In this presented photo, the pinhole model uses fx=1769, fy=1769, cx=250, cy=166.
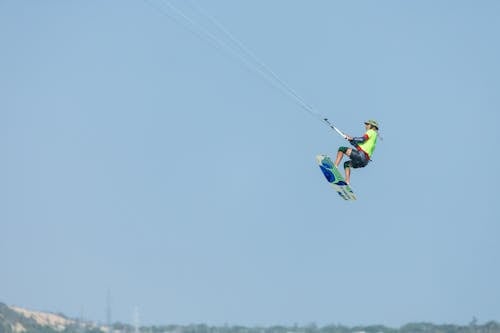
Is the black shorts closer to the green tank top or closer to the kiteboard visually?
the green tank top

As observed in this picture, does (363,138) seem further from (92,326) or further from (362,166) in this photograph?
(92,326)

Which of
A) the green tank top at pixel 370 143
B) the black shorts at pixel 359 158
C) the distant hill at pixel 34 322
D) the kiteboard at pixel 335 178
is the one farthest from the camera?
the distant hill at pixel 34 322

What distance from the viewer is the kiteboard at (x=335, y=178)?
61.9m

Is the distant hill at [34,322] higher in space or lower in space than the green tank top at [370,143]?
higher

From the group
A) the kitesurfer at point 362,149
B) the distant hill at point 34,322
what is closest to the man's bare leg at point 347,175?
the kitesurfer at point 362,149

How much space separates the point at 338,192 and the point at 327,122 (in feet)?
18.0

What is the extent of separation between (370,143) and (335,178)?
2251 mm

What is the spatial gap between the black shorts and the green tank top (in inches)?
7.9

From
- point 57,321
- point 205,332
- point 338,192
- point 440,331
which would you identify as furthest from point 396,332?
point 338,192

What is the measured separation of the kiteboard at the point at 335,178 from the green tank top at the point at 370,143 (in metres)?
1.73

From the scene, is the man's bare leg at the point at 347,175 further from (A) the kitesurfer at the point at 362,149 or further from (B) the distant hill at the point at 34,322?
(B) the distant hill at the point at 34,322

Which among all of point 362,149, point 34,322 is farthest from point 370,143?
point 34,322

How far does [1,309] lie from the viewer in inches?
5876

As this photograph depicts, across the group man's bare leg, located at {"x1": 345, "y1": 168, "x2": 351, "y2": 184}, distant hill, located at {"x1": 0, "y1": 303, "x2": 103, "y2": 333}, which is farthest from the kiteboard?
distant hill, located at {"x1": 0, "y1": 303, "x2": 103, "y2": 333}
